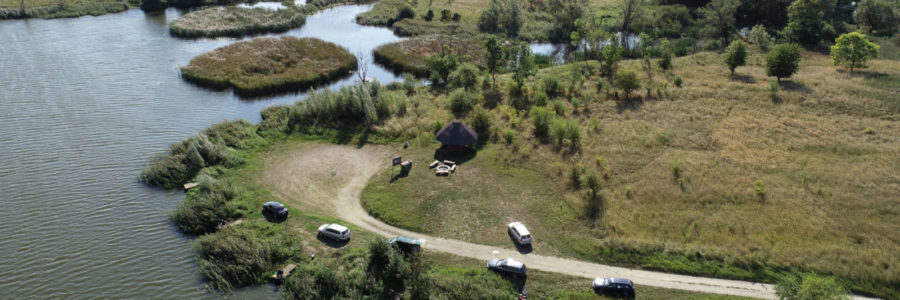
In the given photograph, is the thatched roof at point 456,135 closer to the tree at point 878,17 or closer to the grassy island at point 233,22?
the grassy island at point 233,22

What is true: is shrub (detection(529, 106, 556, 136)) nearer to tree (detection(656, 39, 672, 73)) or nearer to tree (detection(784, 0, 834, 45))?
tree (detection(656, 39, 672, 73))

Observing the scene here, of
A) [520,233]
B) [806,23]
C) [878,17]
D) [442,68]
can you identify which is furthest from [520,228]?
[878,17]

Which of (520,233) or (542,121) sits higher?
(542,121)

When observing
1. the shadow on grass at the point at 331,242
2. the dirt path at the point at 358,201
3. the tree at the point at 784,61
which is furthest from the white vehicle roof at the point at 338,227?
the tree at the point at 784,61

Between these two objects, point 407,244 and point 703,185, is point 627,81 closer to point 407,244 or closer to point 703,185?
point 703,185

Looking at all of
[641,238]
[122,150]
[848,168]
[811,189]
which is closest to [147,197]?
[122,150]
